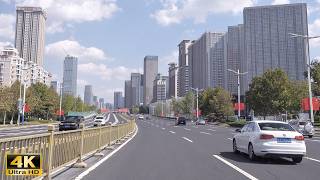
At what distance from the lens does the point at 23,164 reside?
23.0ft

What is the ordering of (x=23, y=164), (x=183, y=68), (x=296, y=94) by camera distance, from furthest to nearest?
(x=183, y=68)
(x=296, y=94)
(x=23, y=164)

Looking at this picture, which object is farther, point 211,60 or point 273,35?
point 211,60

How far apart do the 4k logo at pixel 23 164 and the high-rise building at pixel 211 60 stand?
106671 millimetres

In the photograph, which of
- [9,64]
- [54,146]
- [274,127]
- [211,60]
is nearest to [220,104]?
[211,60]

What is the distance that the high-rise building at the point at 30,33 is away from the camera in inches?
4769

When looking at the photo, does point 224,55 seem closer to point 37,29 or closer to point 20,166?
point 37,29

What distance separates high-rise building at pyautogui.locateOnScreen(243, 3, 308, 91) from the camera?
7138cm

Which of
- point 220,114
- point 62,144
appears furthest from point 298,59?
point 62,144

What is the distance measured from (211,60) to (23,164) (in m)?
113

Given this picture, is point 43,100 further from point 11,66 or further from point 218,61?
point 11,66

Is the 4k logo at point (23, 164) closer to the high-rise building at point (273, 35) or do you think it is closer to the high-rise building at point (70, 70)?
the high-rise building at point (273, 35)

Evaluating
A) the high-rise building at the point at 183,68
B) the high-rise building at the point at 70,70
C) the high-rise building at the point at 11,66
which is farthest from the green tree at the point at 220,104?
the high-rise building at the point at 183,68

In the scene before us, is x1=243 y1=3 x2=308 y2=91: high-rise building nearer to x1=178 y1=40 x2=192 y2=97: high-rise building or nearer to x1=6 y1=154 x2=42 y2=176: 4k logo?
x1=6 y1=154 x2=42 y2=176: 4k logo

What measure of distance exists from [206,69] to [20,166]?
11829 cm
